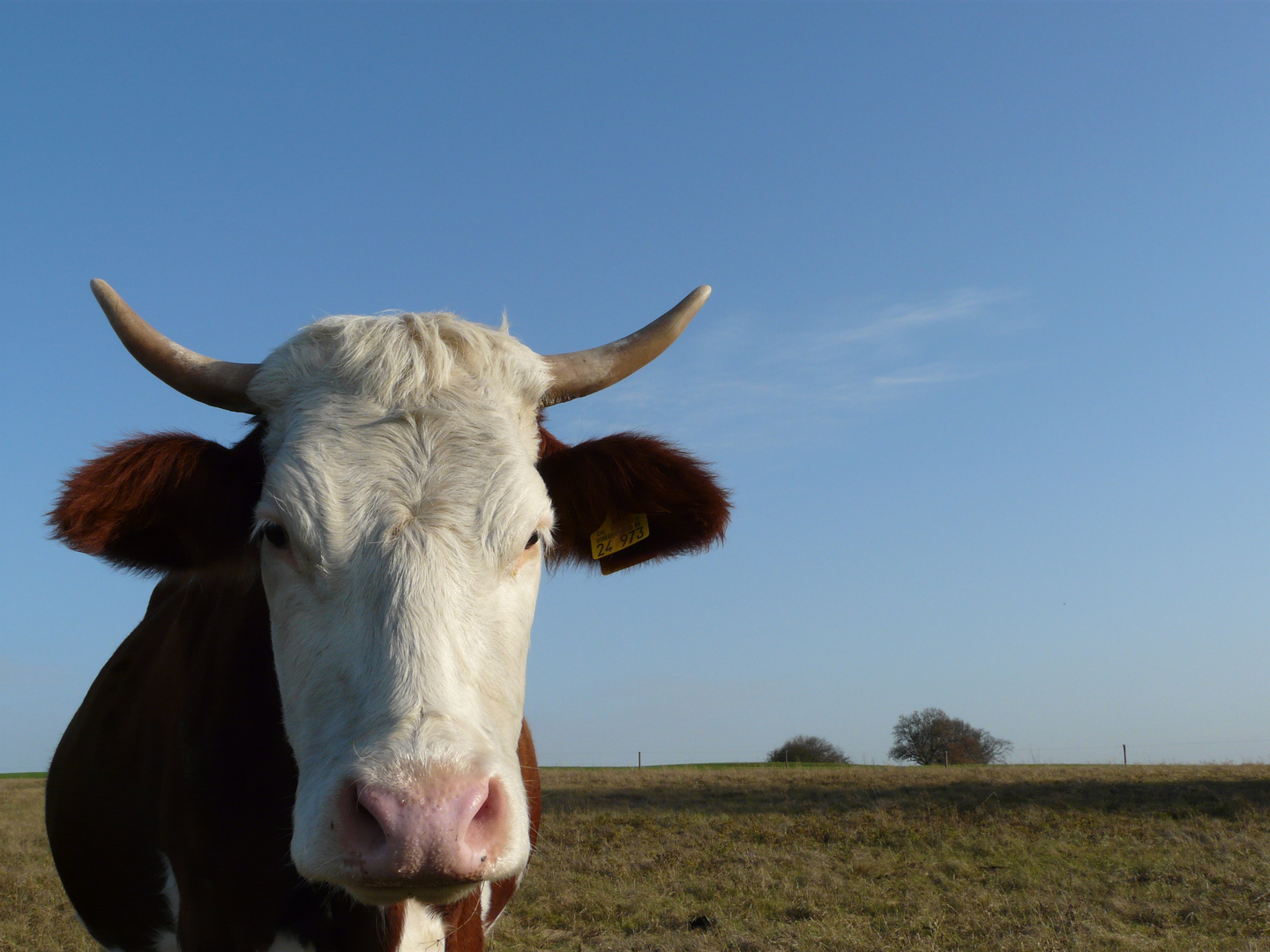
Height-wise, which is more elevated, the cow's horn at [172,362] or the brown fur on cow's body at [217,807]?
the cow's horn at [172,362]

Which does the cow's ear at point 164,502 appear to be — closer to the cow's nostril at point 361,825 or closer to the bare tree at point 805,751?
the cow's nostril at point 361,825

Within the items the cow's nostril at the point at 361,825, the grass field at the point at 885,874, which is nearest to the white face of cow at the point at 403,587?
the cow's nostril at the point at 361,825

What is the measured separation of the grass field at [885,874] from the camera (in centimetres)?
705

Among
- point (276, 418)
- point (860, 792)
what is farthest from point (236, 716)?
point (860, 792)

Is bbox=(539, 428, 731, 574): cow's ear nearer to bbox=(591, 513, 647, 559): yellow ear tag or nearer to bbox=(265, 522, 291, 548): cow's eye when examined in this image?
bbox=(591, 513, 647, 559): yellow ear tag

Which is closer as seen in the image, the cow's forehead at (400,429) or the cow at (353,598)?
the cow at (353,598)

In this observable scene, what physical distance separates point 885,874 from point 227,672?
24.7 feet

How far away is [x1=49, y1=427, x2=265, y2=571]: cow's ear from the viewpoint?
301cm

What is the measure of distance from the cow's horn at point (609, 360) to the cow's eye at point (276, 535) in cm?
118

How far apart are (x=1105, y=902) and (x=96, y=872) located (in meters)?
7.22

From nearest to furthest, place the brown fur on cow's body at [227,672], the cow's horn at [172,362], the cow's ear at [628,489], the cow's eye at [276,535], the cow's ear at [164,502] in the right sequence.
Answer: the cow's eye at [276,535] → the cow's ear at [164,502] → the brown fur on cow's body at [227,672] → the cow's horn at [172,362] → the cow's ear at [628,489]

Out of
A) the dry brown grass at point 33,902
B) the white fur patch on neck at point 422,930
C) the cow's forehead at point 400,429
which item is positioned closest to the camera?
the cow's forehead at point 400,429

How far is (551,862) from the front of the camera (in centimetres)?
995

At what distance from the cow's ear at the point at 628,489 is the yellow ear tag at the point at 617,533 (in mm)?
19
